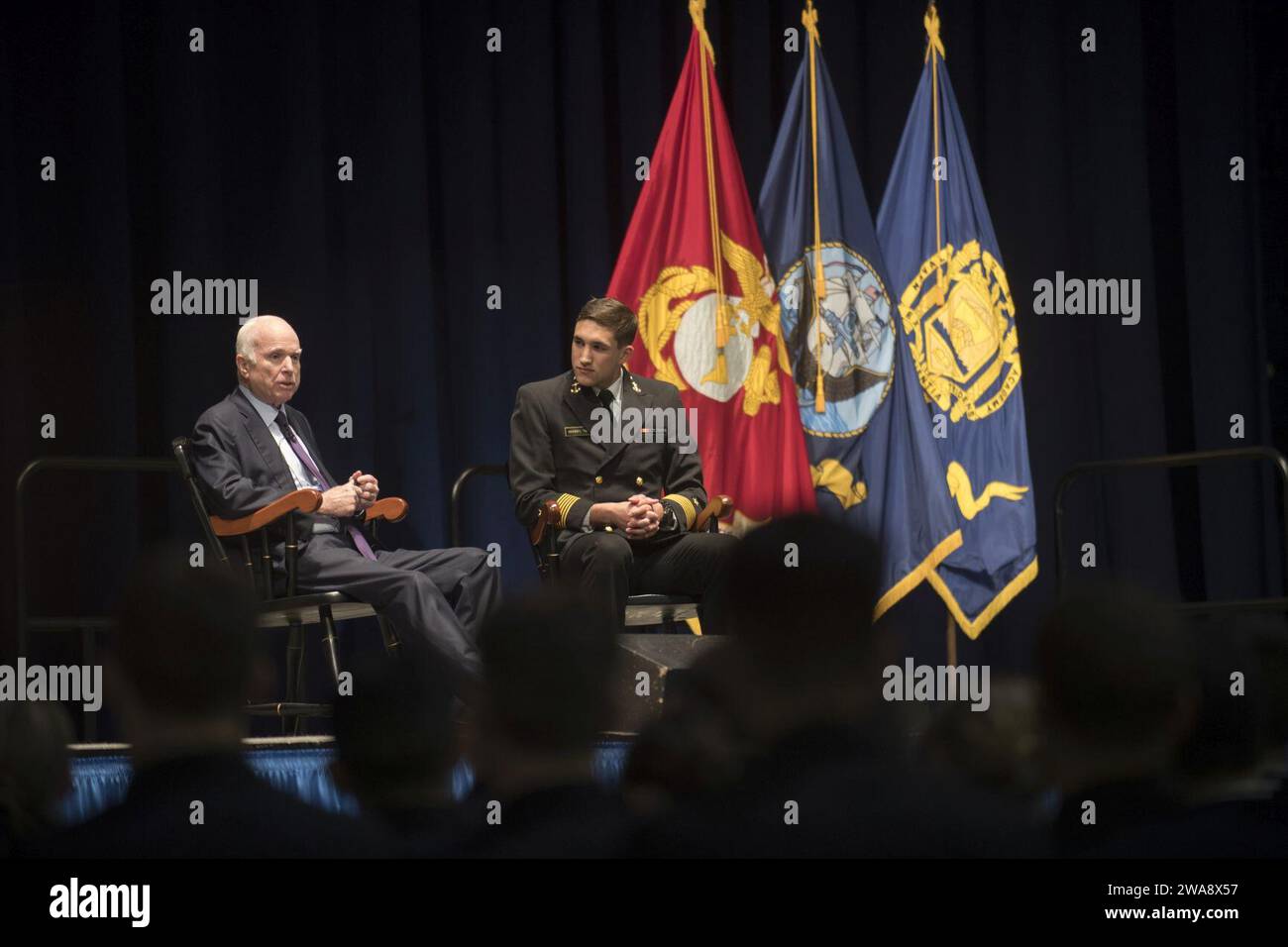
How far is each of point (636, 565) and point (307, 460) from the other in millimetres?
1000

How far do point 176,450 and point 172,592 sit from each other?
2597 mm

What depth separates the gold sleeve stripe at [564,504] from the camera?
416 centimetres

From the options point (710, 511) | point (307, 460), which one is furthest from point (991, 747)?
point (307, 460)

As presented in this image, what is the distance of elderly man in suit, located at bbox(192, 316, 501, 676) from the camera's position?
13.1 feet

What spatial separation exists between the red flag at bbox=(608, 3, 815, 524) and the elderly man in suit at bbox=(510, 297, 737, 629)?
0.46 metres

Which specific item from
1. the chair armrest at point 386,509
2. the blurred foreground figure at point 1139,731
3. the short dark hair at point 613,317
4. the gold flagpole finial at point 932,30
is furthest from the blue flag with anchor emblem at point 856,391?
the blurred foreground figure at point 1139,731

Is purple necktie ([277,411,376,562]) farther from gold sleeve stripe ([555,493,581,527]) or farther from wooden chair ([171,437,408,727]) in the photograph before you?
gold sleeve stripe ([555,493,581,527])

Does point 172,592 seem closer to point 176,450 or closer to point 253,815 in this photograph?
point 253,815

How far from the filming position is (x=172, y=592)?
155 cm

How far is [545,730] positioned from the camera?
1.54 metres

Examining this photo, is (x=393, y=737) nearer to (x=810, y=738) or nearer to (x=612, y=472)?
(x=810, y=738)

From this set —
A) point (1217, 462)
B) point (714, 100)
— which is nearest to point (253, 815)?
point (714, 100)

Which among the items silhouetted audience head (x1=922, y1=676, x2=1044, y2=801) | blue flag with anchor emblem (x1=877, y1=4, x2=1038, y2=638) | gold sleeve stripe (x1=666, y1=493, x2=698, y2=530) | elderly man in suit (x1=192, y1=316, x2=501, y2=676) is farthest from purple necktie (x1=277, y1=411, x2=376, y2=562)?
silhouetted audience head (x1=922, y1=676, x2=1044, y2=801)

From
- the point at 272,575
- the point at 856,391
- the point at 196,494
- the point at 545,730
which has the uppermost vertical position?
the point at 856,391
